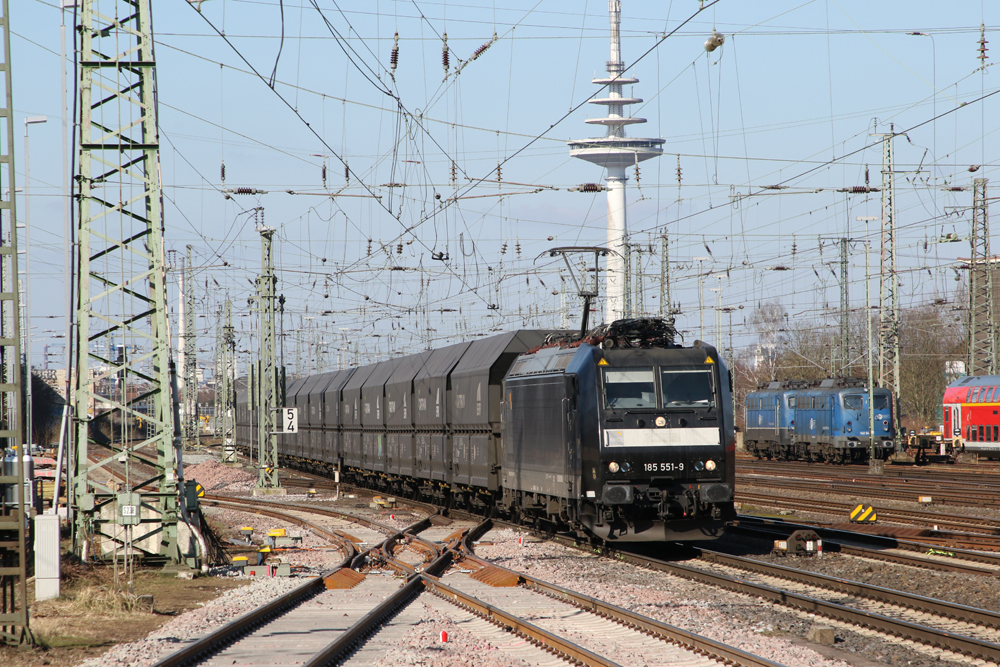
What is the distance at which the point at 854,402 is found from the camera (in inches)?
1761

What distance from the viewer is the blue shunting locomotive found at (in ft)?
144

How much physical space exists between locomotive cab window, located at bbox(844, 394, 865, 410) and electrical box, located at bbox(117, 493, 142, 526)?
36.1 meters

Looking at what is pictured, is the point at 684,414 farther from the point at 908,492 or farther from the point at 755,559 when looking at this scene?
the point at 908,492

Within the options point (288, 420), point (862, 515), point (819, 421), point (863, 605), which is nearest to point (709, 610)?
point (863, 605)

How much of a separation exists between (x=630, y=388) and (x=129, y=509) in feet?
25.8

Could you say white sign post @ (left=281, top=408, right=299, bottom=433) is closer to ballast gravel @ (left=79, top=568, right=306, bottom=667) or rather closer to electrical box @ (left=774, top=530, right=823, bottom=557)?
Result: ballast gravel @ (left=79, top=568, right=306, bottom=667)

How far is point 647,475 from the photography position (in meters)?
16.3

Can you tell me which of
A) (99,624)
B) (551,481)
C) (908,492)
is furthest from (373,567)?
(908,492)

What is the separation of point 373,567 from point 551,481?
11.2 feet

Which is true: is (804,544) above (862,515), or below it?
above

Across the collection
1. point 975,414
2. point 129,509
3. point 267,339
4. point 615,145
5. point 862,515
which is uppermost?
point 615,145

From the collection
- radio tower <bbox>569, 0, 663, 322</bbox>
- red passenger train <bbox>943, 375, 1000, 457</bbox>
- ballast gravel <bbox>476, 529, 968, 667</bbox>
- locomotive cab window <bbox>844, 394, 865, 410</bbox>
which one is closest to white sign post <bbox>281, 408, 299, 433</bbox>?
ballast gravel <bbox>476, 529, 968, 667</bbox>

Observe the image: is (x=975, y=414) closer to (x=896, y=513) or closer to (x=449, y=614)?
(x=896, y=513)

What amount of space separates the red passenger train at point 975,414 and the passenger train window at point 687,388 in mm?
29189
